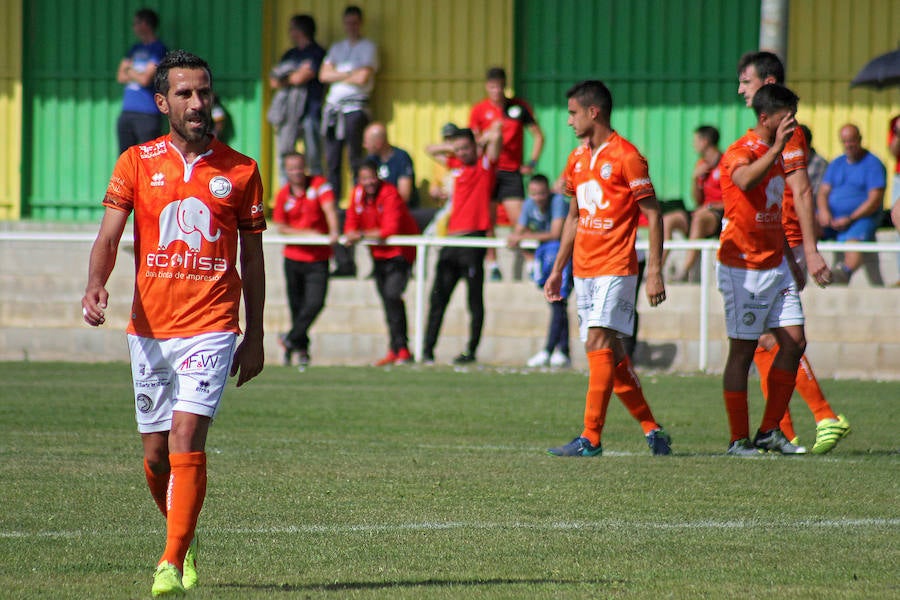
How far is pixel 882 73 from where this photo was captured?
683 inches

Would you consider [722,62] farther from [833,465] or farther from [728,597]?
[728,597]

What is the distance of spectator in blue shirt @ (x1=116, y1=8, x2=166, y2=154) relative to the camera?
20.7 metres

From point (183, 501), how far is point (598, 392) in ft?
13.8

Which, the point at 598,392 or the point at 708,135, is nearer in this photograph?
the point at 598,392

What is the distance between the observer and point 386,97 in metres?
22.5

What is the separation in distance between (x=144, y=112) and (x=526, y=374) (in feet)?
25.4

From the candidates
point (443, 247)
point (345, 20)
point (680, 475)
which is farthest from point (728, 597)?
point (345, 20)

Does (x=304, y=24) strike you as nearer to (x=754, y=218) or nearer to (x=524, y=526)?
(x=754, y=218)

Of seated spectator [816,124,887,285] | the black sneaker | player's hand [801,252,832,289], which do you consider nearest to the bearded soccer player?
player's hand [801,252,832,289]

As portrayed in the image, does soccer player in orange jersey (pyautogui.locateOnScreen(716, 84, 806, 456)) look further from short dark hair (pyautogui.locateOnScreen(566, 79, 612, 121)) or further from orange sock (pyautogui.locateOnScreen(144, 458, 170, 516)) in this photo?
orange sock (pyautogui.locateOnScreen(144, 458, 170, 516))

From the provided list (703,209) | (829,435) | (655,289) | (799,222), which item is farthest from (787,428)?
(703,209)

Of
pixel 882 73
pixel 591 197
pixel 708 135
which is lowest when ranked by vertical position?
pixel 591 197

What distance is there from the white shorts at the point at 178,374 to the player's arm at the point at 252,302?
0.29 feet

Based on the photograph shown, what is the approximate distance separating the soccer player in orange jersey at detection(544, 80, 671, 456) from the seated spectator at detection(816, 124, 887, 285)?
847cm
